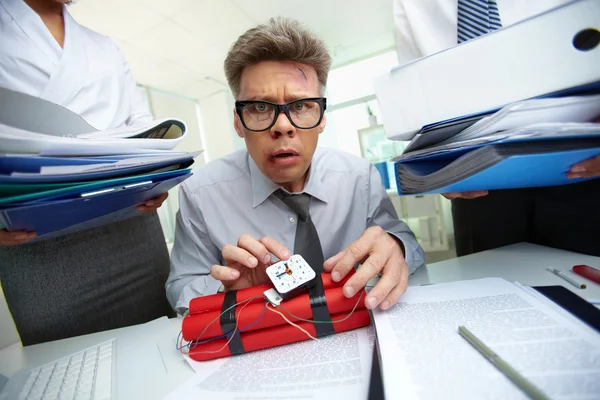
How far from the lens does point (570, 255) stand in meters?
0.69

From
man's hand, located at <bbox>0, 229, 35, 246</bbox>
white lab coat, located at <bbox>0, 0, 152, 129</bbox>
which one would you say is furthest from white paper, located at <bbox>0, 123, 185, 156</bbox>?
white lab coat, located at <bbox>0, 0, 152, 129</bbox>

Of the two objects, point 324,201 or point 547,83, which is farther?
point 324,201

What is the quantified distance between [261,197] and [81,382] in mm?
627

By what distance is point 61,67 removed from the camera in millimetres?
815

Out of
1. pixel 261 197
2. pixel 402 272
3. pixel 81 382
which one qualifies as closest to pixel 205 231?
pixel 261 197

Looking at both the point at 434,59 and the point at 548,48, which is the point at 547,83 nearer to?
the point at 548,48

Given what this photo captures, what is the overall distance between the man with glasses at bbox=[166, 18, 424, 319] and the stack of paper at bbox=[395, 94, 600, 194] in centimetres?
21

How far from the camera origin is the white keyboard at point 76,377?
0.48 metres

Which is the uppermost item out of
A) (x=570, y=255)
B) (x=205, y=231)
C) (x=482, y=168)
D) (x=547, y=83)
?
(x=547, y=83)

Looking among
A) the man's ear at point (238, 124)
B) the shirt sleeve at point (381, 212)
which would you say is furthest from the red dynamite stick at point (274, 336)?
the man's ear at point (238, 124)

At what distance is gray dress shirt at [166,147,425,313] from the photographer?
95cm

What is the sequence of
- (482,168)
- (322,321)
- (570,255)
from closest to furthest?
(482,168), (322,321), (570,255)

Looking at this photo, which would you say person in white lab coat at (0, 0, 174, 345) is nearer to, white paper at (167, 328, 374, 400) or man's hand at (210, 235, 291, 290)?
man's hand at (210, 235, 291, 290)

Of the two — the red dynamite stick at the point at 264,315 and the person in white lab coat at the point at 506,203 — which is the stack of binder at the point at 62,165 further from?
A: the person in white lab coat at the point at 506,203
